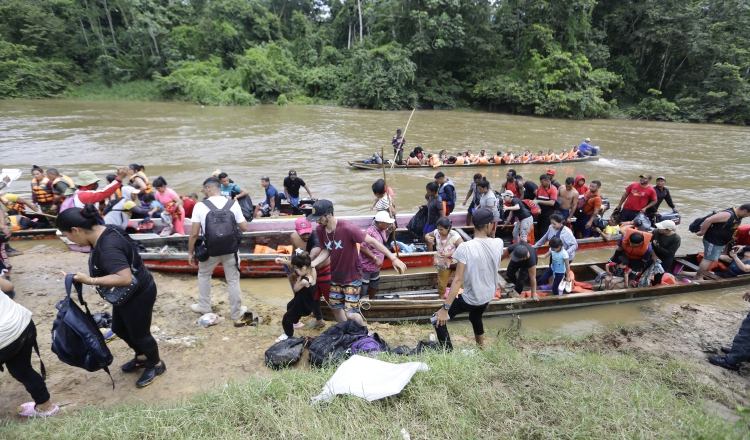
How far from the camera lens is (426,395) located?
2.98m

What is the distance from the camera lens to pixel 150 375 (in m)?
3.69

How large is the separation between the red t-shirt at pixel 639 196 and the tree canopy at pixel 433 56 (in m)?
24.9

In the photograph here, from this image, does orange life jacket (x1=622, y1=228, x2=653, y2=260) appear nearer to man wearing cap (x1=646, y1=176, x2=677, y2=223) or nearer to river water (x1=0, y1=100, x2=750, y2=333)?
river water (x1=0, y1=100, x2=750, y2=333)

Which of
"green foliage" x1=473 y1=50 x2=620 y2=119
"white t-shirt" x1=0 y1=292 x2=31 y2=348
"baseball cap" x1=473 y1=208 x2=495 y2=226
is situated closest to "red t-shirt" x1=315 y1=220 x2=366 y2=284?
"baseball cap" x1=473 y1=208 x2=495 y2=226

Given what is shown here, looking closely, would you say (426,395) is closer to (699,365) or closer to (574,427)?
(574,427)

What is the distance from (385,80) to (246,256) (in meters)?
28.8

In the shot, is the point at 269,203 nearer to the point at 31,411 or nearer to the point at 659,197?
the point at 31,411

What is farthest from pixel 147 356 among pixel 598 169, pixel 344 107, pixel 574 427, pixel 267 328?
pixel 344 107

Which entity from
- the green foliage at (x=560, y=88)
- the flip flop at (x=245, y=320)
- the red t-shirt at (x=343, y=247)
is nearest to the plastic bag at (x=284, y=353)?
the red t-shirt at (x=343, y=247)

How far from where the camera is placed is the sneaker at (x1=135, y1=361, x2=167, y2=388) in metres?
3.64

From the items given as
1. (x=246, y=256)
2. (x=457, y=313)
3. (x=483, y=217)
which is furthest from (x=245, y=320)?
(x=483, y=217)

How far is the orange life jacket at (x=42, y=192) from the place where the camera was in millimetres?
8375

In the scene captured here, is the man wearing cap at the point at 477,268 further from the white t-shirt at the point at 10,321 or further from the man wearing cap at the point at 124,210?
the man wearing cap at the point at 124,210

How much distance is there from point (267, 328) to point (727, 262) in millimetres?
7935
